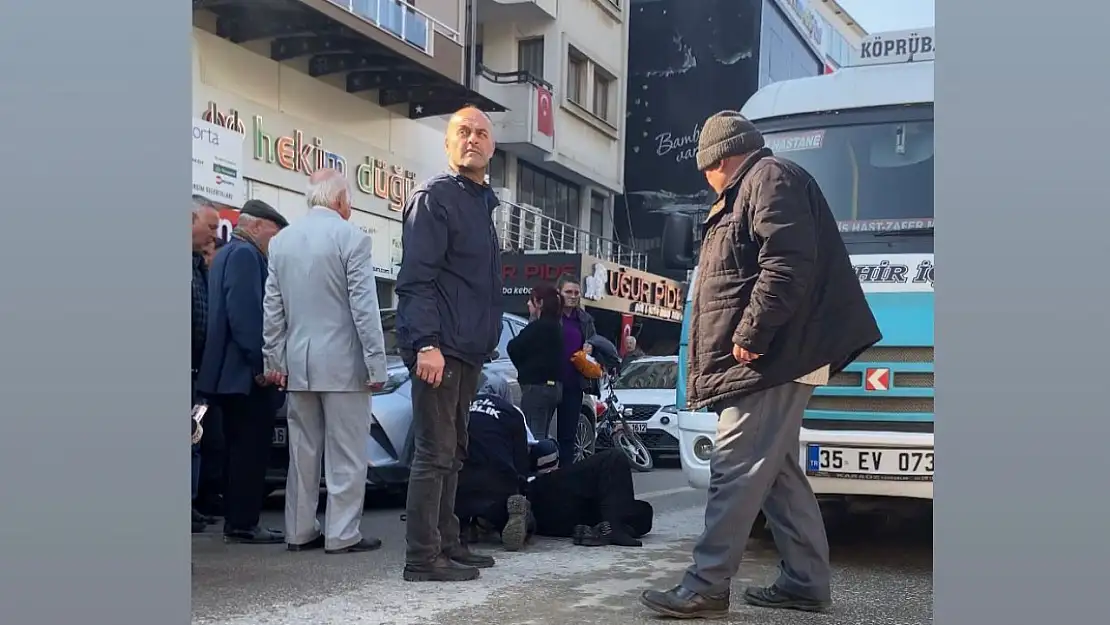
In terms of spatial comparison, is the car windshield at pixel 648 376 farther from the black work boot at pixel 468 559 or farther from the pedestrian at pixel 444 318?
the pedestrian at pixel 444 318

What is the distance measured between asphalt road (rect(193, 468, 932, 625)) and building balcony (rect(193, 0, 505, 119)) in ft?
40.7

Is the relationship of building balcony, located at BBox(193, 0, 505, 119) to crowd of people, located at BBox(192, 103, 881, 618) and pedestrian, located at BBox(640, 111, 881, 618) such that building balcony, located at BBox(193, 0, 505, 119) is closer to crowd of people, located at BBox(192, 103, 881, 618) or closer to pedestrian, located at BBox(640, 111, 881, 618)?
crowd of people, located at BBox(192, 103, 881, 618)

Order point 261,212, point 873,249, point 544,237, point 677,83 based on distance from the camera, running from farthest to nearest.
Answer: point 677,83 < point 544,237 < point 261,212 < point 873,249

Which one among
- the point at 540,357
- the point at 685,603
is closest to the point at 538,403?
the point at 540,357

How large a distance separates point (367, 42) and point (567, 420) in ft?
37.9

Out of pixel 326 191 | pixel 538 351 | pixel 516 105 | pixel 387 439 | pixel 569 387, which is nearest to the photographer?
pixel 326 191

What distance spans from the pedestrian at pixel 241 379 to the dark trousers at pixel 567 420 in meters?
3.17

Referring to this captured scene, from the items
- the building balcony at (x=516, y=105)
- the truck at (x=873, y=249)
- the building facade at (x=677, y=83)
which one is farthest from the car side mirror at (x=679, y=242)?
the building facade at (x=677, y=83)

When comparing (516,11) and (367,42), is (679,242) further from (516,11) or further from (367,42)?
(516,11)

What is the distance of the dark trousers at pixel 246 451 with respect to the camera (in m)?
5.84

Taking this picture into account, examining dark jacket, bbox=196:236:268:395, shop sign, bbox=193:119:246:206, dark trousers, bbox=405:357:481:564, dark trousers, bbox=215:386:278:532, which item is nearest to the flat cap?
dark jacket, bbox=196:236:268:395

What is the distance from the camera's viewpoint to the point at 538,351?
819 cm

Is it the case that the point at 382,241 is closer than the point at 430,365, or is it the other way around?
the point at 430,365
